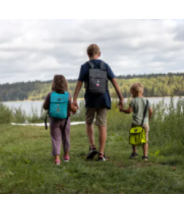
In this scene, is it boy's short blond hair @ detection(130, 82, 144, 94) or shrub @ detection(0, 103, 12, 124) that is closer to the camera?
boy's short blond hair @ detection(130, 82, 144, 94)

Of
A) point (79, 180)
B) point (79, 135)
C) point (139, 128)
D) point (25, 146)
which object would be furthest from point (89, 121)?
point (79, 135)

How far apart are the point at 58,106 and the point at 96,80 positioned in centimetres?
70

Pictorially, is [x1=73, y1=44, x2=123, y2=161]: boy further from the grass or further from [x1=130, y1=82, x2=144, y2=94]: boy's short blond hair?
the grass

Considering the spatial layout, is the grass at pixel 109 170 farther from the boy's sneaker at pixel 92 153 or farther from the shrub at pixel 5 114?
the shrub at pixel 5 114

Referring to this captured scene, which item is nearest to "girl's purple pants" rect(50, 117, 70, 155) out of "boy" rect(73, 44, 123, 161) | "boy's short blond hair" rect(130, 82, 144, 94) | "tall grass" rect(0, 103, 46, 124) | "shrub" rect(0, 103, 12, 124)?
"boy" rect(73, 44, 123, 161)

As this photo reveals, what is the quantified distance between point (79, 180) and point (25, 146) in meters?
3.11

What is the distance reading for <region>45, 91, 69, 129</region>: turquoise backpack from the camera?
4.47 meters

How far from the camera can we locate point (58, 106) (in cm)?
448

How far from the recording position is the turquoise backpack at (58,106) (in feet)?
14.7

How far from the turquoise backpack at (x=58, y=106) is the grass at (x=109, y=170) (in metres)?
0.73

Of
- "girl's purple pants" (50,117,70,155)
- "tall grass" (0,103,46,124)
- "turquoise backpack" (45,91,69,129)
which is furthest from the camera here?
"tall grass" (0,103,46,124)

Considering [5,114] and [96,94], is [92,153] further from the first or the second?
[5,114]

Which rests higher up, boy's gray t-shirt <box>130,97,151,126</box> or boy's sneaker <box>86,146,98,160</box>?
boy's gray t-shirt <box>130,97,151,126</box>

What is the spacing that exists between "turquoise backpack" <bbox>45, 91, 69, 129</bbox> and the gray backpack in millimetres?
433
